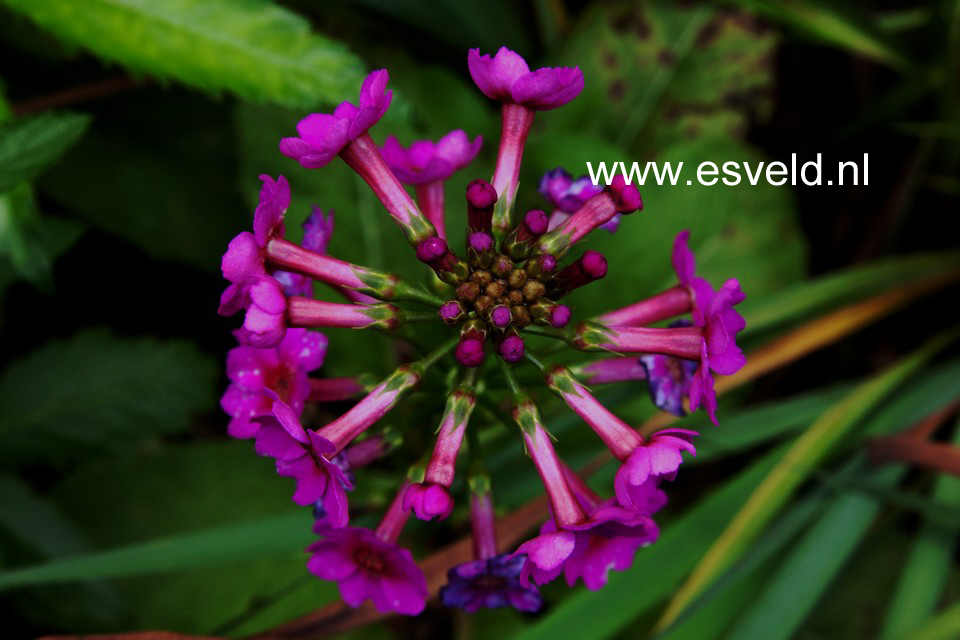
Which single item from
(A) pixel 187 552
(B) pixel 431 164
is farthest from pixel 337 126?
(A) pixel 187 552

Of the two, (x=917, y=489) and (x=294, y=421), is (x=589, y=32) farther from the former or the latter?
(x=294, y=421)

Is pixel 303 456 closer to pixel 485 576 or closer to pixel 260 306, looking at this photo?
pixel 260 306

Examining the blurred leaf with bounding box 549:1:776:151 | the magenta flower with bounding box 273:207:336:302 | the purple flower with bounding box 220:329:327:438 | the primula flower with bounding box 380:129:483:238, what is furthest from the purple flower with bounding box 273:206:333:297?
the blurred leaf with bounding box 549:1:776:151

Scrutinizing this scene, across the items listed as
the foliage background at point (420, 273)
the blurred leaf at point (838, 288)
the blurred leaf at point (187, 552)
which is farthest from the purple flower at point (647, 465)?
the blurred leaf at point (838, 288)

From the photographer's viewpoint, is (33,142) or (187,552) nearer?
(33,142)

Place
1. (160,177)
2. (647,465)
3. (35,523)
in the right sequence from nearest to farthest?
(647,465), (35,523), (160,177)

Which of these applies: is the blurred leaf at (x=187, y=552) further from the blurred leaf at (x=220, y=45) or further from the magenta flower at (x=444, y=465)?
the blurred leaf at (x=220, y=45)

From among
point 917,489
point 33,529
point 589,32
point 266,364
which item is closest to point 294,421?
point 266,364
